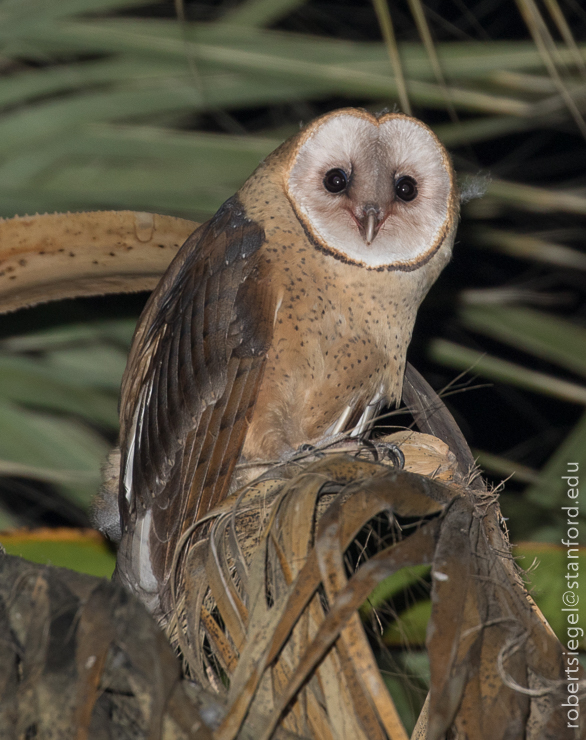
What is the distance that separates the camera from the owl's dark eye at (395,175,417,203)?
1.27 meters

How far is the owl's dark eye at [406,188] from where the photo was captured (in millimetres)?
1270

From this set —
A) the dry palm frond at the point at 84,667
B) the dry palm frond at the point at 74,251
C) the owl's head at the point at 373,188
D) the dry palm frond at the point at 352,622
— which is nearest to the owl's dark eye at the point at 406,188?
the owl's head at the point at 373,188

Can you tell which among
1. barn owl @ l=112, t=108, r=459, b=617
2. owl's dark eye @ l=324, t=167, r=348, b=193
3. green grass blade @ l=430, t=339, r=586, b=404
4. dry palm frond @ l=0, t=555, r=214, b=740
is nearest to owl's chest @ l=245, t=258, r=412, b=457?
barn owl @ l=112, t=108, r=459, b=617

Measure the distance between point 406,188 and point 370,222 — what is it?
14 cm

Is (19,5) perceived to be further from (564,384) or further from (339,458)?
(564,384)

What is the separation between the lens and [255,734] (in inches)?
21.5

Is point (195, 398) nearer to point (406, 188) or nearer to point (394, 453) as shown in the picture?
point (394, 453)

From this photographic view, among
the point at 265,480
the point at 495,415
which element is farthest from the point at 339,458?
the point at 495,415

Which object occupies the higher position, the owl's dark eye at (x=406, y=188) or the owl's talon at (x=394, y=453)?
the owl's dark eye at (x=406, y=188)

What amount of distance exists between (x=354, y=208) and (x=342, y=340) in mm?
232

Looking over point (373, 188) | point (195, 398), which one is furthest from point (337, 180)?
point (195, 398)

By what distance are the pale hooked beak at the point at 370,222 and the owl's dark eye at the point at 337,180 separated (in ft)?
0.26

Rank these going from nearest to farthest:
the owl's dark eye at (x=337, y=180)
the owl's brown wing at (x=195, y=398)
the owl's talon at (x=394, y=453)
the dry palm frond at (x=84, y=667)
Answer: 1. the dry palm frond at (x=84, y=667)
2. the owl's talon at (x=394, y=453)
3. the owl's brown wing at (x=195, y=398)
4. the owl's dark eye at (x=337, y=180)

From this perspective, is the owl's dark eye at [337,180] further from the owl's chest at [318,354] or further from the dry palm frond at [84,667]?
the dry palm frond at [84,667]
